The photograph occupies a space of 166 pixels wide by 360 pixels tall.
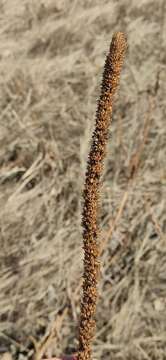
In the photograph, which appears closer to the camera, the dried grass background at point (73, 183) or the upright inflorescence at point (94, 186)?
the upright inflorescence at point (94, 186)

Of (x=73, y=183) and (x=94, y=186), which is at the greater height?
(x=73, y=183)

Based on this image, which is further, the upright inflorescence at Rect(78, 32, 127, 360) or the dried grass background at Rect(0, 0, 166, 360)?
the dried grass background at Rect(0, 0, 166, 360)

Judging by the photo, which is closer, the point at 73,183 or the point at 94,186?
the point at 94,186

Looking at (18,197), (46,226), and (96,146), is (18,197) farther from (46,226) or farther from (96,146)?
(96,146)

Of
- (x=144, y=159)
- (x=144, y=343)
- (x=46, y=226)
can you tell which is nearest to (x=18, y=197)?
(x=46, y=226)
